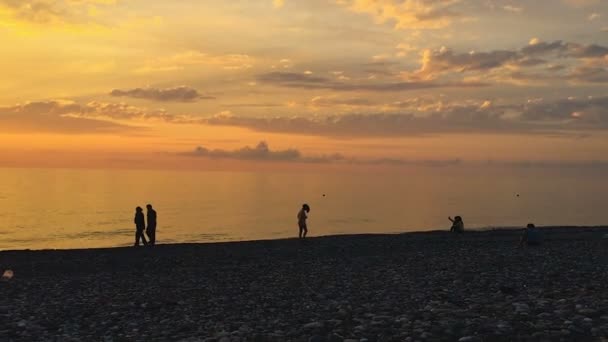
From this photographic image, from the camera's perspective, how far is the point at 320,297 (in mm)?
16938

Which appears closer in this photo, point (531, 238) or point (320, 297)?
point (320, 297)

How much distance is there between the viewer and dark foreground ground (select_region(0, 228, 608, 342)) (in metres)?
11.7

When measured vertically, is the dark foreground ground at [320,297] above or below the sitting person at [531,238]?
below

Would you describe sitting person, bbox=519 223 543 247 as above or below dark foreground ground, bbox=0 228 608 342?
above

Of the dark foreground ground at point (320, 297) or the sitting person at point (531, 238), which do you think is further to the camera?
the sitting person at point (531, 238)

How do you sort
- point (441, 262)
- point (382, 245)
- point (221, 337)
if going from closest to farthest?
1. point (221, 337)
2. point (441, 262)
3. point (382, 245)

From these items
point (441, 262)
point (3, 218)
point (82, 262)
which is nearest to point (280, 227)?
point (3, 218)

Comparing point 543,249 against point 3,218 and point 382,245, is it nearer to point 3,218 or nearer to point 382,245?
point 382,245

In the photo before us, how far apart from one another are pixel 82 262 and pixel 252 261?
10035 mm

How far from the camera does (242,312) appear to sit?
49.6ft

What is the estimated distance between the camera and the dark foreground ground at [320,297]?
11.7m

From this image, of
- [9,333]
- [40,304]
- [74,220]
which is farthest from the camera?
[74,220]

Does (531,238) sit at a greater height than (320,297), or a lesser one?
greater

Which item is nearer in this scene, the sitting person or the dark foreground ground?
the dark foreground ground
